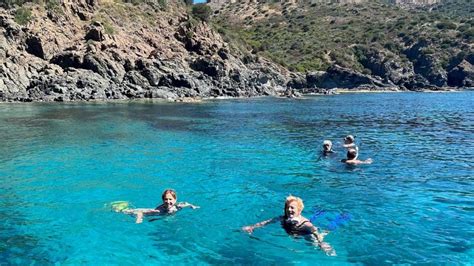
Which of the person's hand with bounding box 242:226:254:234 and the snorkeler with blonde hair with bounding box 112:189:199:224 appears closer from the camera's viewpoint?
the person's hand with bounding box 242:226:254:234

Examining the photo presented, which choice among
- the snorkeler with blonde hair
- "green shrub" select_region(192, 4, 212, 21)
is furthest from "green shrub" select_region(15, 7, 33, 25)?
the snorkeler with blonde hair

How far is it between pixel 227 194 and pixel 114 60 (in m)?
64.3

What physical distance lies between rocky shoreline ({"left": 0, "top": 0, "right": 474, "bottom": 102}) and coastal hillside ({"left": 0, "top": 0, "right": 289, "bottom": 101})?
142 mm

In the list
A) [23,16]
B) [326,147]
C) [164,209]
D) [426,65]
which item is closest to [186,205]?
[164,209]

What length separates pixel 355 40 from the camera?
15412cm

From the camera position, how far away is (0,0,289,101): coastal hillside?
6638 centimetres

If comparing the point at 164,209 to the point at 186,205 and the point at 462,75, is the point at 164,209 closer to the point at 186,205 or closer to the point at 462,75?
the point at 186,205

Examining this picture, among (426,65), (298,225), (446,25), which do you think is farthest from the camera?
(446,25)

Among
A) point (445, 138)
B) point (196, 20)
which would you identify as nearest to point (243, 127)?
point (445, 138)

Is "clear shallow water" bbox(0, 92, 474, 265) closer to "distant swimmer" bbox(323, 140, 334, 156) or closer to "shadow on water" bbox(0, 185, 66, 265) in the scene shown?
"shadow on water" bbox(0, 185, 66, 265)

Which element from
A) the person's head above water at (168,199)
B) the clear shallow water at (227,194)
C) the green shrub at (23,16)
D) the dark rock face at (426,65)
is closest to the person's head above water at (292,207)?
the clear shallow water at (227,194)

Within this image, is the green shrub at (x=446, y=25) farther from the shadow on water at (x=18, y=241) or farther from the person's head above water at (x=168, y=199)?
the shadow on water at (x=18, y=241)

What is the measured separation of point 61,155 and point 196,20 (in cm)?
8685

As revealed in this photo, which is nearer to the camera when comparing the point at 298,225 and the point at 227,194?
the point at 298,225
